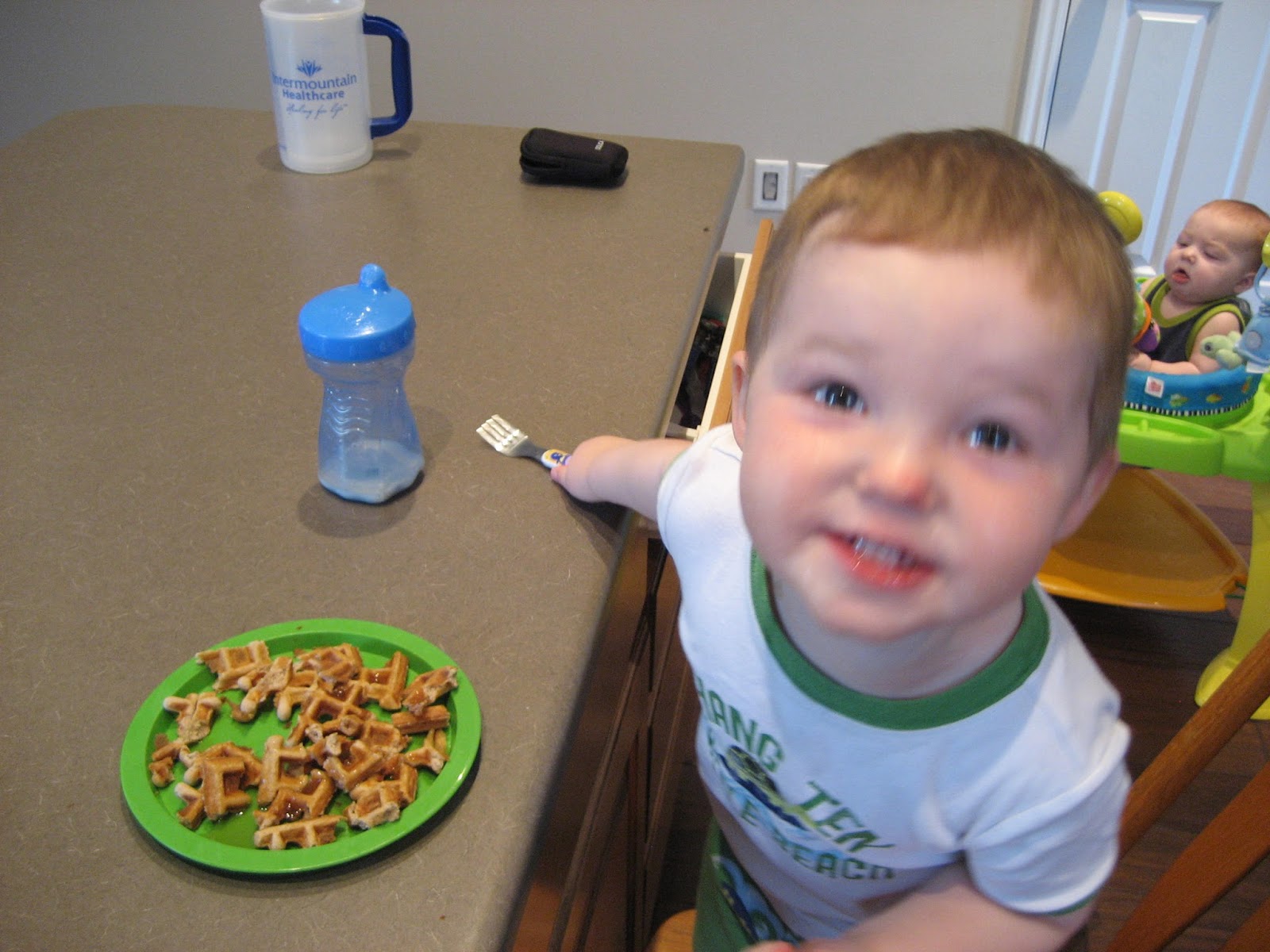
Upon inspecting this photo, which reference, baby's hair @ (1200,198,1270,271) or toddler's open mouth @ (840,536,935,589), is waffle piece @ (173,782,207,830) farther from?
baby's hair @ (1200,198,1270,271)

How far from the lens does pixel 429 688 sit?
63 centimetres

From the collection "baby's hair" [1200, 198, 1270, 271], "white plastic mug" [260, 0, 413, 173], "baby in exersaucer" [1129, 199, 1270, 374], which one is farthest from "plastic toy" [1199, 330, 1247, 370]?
"white plastic mug" [260, 0, 413, 173]

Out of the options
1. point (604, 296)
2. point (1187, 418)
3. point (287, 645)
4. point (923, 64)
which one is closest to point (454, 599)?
point (287, 645)

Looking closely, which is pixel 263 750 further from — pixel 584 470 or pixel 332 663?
pixel 584 470

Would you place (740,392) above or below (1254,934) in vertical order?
above

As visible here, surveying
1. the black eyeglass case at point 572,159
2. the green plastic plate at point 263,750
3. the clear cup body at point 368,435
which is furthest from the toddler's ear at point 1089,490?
the black eyeglass case at point 572,159

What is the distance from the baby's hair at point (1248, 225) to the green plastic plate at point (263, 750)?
1.53m

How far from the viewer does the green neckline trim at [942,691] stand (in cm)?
63

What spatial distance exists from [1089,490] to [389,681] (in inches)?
16.5

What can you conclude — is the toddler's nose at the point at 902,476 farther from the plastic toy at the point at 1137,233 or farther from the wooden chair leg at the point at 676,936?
the plastic toy at the point at 1137,233

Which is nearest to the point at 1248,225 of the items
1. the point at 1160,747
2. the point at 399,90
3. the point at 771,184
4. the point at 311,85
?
the point at 1160,747

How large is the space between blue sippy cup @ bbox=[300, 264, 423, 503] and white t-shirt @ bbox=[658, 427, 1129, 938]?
0.20 metres

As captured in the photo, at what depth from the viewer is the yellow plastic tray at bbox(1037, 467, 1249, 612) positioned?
1.81 meters

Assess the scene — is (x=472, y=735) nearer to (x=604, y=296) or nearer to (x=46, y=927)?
(x=46, y=927)
